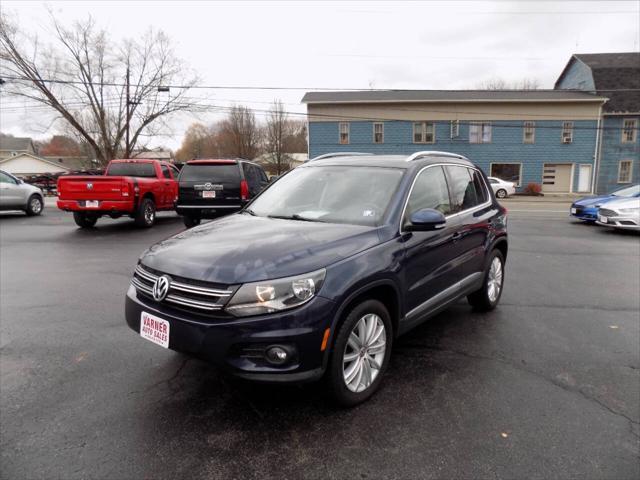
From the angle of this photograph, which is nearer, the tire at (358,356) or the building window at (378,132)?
the tire at (358,356)

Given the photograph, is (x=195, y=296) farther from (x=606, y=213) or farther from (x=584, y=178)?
(x=584, y=178)

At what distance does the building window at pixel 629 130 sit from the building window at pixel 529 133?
680 cm

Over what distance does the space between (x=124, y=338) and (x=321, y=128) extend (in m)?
29.7

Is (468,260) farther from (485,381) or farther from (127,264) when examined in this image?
(127,264)

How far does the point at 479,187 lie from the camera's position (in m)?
4.86

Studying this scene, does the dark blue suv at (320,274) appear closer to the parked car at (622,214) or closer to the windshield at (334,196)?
the windshield at (334,196)

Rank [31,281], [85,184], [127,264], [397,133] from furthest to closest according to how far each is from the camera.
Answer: [397,133] → [85,184] → [127,264] → [31,281]

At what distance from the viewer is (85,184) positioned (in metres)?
10.5

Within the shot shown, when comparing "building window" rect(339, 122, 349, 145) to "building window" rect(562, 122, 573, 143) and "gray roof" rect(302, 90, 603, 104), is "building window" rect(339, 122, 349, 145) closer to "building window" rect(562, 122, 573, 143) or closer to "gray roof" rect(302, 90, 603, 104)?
"gray roof" rect(302, 90, 603, 104)

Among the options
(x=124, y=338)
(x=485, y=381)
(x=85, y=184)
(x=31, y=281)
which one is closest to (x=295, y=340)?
(x=485, y=381)

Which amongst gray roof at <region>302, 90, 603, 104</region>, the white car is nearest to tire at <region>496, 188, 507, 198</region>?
the white car

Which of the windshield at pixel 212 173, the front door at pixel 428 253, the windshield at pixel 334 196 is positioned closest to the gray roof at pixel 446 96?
the windshield at pixel 212 173

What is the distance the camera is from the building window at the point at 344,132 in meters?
32.2

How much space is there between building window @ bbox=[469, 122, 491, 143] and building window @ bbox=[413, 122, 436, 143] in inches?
111
